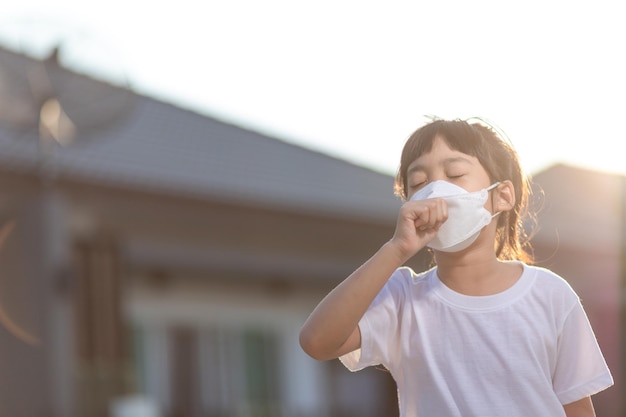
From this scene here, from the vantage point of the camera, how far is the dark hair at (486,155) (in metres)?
2.51

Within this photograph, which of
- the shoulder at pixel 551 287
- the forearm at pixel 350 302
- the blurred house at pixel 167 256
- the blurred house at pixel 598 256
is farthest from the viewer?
the blurred house at pixel 598 256

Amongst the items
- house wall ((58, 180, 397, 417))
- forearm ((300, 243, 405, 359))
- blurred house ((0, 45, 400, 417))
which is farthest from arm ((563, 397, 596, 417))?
house wall ((58, 180, 397, 417))

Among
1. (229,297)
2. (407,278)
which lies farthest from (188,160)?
(407,278)

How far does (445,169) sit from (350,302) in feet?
1.22

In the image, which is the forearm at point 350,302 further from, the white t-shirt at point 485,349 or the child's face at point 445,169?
the child's face at point 445,169

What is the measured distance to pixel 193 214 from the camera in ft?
33.8

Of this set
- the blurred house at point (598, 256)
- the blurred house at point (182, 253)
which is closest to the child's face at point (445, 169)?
the blurred house at point (182, 253)

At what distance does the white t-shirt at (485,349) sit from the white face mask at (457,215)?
0.40ft

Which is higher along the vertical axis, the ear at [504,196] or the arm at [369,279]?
the ear at [504,196]

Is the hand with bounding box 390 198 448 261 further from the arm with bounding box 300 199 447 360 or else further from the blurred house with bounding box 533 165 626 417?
the blurred house with bounding box 533 165 626 417

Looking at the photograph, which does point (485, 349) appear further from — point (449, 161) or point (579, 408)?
point (449, 161)

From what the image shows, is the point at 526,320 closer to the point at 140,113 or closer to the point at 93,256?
the point at 93,256

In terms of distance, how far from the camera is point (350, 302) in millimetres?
2318

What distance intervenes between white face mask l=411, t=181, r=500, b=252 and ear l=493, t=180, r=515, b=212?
106mm
